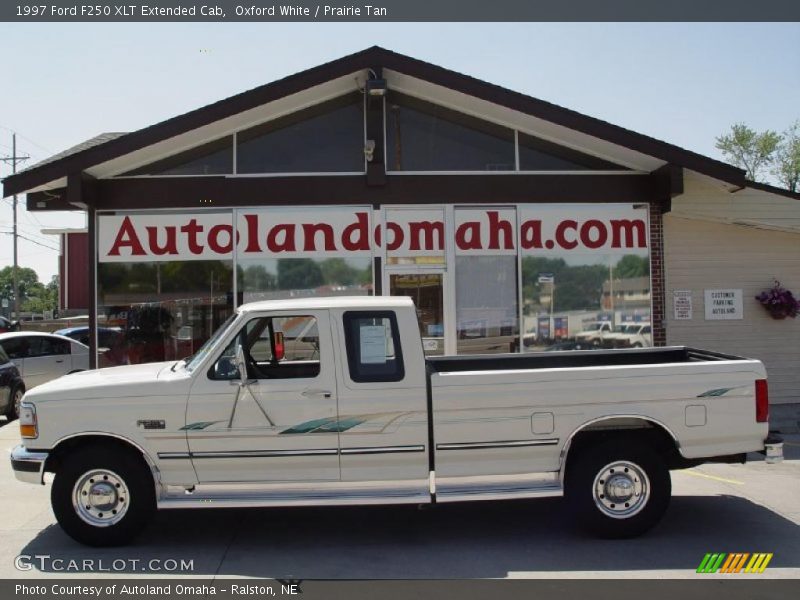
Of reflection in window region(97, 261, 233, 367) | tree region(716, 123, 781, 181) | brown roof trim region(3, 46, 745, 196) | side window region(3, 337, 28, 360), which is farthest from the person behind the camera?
tree region(716, 123, 781, 181)

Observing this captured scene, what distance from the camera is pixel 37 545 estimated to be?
19.8 feet

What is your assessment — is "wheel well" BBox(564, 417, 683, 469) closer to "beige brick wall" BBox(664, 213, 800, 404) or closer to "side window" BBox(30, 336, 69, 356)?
"beige brick wall" BBox(664, 213, 800, 404)

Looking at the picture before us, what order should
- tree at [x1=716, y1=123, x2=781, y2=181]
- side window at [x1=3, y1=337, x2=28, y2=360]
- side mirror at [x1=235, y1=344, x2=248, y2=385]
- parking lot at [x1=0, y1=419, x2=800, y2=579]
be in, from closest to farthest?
1. parking lot at [x1=0, y1=419, x2=800, y2=579]
2. side mirror at [x1=235, y1=344, x2=248, y2=385]
3. side window at [x1=3, y1=337, x2=28, y2=360]
4. tree at [x1=716, y1=123, x2=781, y2=181]

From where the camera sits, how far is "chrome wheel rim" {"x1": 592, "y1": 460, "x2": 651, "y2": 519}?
601 cm

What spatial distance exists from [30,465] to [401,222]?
284 inches

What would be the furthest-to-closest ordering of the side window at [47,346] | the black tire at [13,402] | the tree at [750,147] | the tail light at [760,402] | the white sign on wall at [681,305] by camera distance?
the tree at [750,147] < the side window at [47,346] < the white sign on wall at [681,305] < the black tire at [13,402] < the tail light at [760,402]

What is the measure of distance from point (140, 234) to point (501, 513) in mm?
7582

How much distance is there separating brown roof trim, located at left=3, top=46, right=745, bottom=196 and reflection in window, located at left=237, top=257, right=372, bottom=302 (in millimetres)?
2305

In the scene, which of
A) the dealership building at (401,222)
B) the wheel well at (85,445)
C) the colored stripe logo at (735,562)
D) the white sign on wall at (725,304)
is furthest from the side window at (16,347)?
the colored stripe logo at (735,562)

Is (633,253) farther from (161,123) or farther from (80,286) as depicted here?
(80,286)

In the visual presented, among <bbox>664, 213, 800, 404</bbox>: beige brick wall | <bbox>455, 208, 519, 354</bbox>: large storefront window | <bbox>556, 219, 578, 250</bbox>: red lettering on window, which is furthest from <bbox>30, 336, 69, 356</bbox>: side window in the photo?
<bbox>664, 213, 800, 404</bbox>: beige brick wall

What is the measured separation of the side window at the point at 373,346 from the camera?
600cm

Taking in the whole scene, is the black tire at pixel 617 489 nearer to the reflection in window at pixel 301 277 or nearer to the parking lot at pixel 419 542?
the parking lot at pixel 419 542

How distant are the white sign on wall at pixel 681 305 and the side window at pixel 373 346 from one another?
7786 mm
